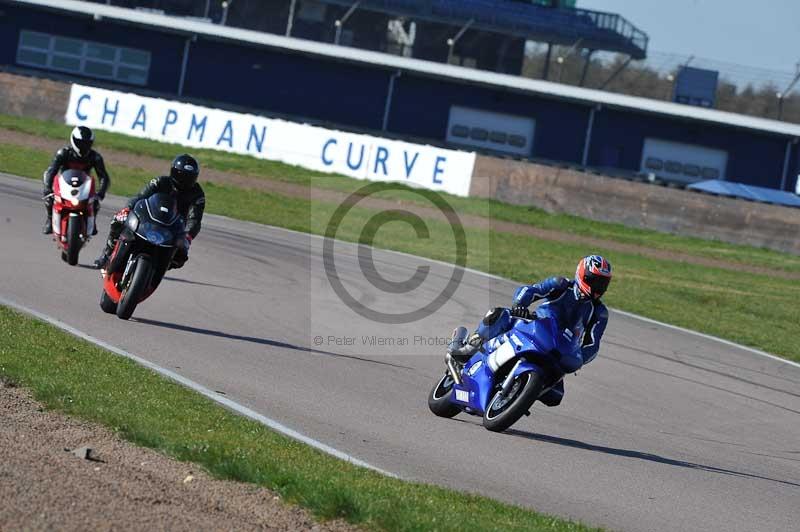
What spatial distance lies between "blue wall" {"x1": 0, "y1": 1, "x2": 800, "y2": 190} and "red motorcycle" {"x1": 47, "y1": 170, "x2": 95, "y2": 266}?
34077 millimetres

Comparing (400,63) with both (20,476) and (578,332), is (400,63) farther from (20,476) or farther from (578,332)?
(20,476)

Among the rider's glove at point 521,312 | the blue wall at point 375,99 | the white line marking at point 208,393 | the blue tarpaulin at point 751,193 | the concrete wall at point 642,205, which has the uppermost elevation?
the blue wall at point 375,99

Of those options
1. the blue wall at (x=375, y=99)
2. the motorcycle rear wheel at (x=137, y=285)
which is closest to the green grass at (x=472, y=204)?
the motorcycle rear wheel at (x=137, y=285)

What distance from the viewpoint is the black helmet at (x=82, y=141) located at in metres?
14.6

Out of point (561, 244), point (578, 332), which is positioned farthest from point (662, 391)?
point (561, 244)

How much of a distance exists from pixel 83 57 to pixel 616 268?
30.4 metres

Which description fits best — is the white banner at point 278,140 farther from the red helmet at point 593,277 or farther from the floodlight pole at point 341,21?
the red helmet at point 593,277

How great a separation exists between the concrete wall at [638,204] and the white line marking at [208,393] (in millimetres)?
19422

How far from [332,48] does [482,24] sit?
922cm

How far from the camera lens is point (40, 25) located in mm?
49000

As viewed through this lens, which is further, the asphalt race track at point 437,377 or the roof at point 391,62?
the roof at point 391,62

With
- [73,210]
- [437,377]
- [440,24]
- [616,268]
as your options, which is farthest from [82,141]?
[440,24]

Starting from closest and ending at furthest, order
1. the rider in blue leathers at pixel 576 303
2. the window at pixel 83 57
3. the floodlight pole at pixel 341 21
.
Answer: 1. the rider in blue leathers at pixel 576 303
2. the window at pixel 83 57
3. the floodlight pole at pixel 341 21

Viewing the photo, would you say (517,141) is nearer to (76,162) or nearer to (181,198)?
(76,162)
